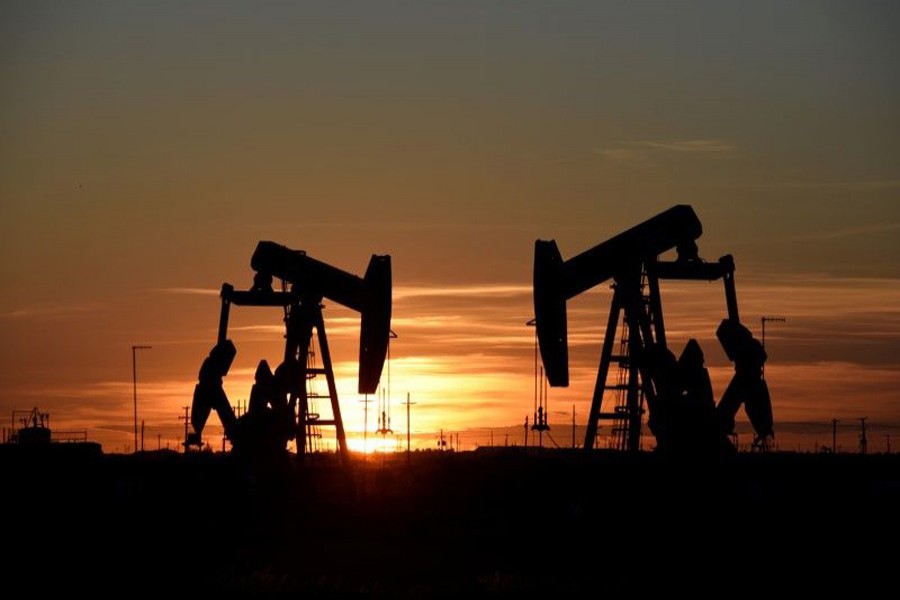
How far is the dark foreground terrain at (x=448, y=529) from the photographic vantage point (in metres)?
33.5

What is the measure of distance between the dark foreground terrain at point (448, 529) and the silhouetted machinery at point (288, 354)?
41.6 inches

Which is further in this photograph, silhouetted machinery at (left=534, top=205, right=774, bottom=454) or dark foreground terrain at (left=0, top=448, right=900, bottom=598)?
silhouetted machinery at (left=534, top=205, right=774, bottom=454)

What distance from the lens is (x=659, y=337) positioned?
45.3 meters

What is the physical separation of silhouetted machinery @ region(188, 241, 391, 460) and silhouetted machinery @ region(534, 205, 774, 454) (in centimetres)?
520

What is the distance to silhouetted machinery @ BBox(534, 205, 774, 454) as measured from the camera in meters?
43.6

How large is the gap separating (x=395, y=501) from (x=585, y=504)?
811cm

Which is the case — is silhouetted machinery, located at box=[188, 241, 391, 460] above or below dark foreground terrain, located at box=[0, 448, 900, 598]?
above

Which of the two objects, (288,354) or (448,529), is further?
(288,354)

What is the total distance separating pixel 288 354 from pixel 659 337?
1165cm

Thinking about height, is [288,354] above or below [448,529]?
above

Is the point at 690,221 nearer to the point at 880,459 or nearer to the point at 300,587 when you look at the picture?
the point at 300,587

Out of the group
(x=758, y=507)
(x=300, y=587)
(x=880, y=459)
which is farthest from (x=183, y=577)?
(x=880, y=459)

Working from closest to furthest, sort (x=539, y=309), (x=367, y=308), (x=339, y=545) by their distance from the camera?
(x=339, y=545)
(x=539, y=309)
(x=367, y=308)

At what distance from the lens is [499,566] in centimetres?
3697
